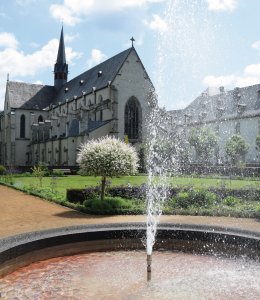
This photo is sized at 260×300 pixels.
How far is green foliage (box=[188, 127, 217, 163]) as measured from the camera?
186 feet

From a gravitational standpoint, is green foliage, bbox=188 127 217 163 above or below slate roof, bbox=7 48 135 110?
below

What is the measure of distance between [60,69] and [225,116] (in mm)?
35994

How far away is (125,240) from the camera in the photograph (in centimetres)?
936

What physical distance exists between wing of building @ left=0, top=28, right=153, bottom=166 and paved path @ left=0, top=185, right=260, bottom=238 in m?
32.1

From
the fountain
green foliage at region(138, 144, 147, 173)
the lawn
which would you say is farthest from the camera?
green foliage at region(138, 144, 147, 173)

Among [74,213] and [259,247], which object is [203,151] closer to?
[74,213]

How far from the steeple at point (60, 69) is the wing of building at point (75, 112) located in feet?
13.0

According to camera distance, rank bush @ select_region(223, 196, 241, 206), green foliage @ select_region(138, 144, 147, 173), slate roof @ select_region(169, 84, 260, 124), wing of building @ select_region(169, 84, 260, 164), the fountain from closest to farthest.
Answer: the fountain
bush @ select_region(223, 196, 241, 206)
green foliage @ select_region(138, 144, 147, 173)
wing of building @ select_region(169, 84, 260, 164)
slate roof @ select_region(169, 84, 260, 124)

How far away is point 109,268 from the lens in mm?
7668

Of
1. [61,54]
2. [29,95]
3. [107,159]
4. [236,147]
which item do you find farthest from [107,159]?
[61,54]

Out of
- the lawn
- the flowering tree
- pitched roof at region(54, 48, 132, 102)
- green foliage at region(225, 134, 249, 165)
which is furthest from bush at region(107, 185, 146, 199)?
green foliage at region(225, 134, 249, 165)

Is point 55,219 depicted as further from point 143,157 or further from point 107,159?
point 143,157

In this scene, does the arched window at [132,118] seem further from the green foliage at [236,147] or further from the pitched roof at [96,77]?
the green foliage at [236,147]

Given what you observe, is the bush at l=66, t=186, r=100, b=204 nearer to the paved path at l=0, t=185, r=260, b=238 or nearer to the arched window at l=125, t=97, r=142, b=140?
the paved path at l=0, t=185, r=260, b=238
